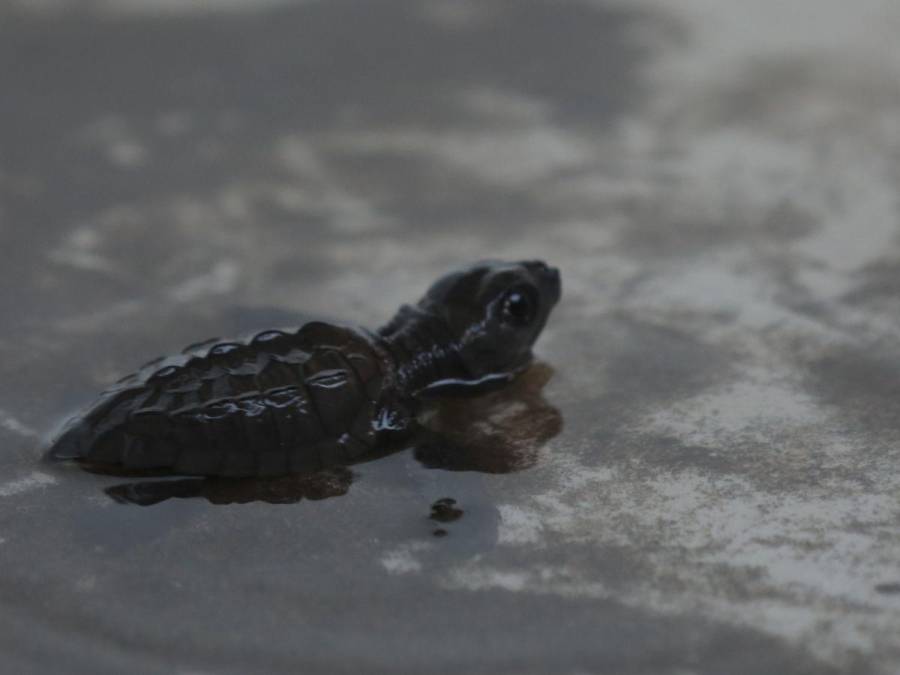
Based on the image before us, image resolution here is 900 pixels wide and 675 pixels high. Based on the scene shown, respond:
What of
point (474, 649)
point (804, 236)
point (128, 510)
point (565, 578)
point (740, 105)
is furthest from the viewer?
point (740, 105)

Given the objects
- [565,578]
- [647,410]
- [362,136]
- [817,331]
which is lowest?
[565,578]

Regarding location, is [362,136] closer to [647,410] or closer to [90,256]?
[90,256]

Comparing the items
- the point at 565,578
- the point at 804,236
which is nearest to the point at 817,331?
the point at 804,236

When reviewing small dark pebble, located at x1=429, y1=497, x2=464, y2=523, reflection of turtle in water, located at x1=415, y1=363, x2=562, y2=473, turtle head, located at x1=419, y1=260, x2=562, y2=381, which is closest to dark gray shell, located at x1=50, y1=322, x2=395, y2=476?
reflection of turtle in water, located at x1=415, y1=363, x2=562, y2=473

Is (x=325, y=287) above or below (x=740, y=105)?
below

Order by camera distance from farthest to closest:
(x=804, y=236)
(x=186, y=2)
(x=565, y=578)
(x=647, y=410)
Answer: (x=186, y=2)
(x=804, y=236)
(x=647, y=410)
(x=565, y=578)

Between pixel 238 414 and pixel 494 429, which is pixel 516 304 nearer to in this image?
pixel 494 429

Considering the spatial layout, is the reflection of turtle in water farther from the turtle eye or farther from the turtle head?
the turtle eye
